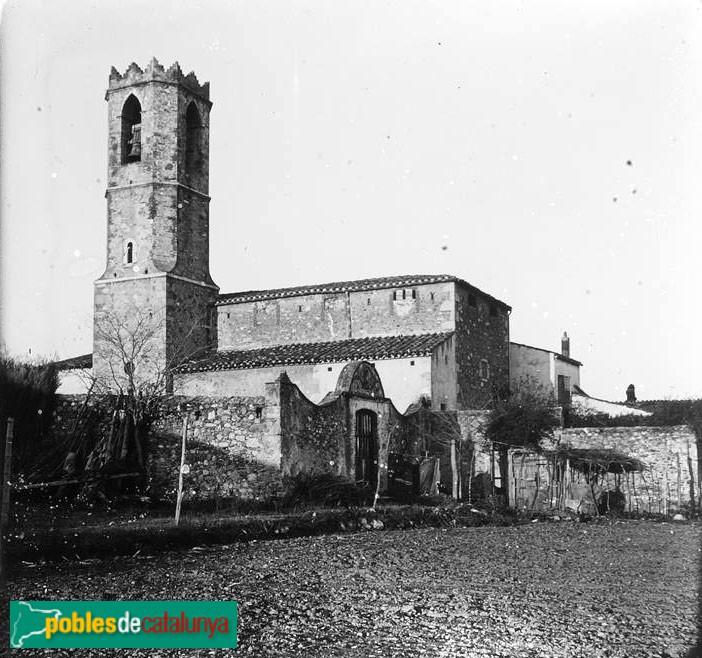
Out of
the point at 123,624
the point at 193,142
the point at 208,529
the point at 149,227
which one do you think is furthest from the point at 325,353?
the point at 123,624

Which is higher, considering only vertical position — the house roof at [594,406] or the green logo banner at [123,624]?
the house roof at [594,406]

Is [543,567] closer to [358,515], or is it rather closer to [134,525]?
[358,515]

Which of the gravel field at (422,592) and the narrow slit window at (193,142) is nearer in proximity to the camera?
the gravel field at (422,592)

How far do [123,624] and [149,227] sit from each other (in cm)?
2153

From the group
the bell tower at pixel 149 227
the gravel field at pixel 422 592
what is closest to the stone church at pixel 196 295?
the bell tower at pixel 149 227

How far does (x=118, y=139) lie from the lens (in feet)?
91.7

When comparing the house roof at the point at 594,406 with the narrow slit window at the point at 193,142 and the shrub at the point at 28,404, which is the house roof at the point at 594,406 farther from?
the shrub at the point at 28,404

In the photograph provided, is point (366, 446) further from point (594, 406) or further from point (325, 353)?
point (594, 406)

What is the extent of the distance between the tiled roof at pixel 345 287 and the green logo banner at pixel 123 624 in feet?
64.3

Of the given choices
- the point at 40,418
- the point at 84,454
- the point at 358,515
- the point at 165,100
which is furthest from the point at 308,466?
the point at 165,100

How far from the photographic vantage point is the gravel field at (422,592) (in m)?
7.21

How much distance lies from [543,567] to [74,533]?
6076 millimetres

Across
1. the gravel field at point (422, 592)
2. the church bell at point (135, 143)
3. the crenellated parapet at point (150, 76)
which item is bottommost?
the gravel field at point (422, 592)

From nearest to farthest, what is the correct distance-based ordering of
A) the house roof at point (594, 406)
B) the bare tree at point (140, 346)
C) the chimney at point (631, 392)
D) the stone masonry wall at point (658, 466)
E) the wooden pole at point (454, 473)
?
the wooden pole at point (454, 473) < the stone masonry wall at point (658, 466) < the bare tree at point (140, 346) < the house roof at point (594, 406) < the chimney at point (631, 392)
